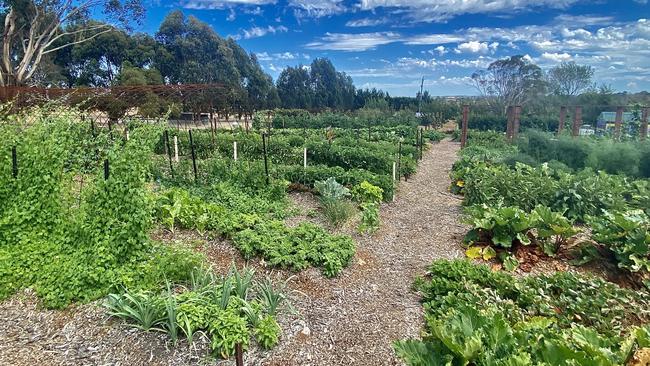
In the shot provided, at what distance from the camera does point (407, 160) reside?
10453 mm

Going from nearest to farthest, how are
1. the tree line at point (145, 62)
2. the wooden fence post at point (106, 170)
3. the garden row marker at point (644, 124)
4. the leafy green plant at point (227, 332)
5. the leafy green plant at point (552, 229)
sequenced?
the leafy green plant at point (227, 332)
the wooden fence post at point (106, 170)
the leafy green plant at point (552, 229)
the garden row marker at point (644, 124)
the tree line at point (145, 62)

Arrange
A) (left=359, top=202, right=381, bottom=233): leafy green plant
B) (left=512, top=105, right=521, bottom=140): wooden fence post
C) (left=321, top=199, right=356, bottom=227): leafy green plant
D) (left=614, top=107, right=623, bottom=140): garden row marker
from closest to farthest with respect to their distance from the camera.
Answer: (left=359, top=202, right=381, bottom=233): leafy green plant, (left=321, top=199, right=356, bottom=227): leafy green plant, (left=614, top=107, right=623, bottom=140): garden row marker, (left=512, top=105, right=521, bottom=140): wooden fence post

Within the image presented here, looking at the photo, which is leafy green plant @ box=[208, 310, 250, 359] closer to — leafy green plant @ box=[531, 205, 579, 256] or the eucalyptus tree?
leafy green plant @ box=[531, 205, 579, 256]

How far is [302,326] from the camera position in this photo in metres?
3.39

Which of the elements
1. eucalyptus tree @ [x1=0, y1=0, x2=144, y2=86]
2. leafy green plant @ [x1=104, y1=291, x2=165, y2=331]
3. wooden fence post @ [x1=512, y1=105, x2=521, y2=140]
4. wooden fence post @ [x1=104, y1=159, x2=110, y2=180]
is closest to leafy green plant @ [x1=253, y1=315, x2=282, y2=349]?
leafy green plant @ [x1=104, y1=291, x2=165, y2=331]

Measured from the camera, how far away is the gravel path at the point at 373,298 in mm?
3105

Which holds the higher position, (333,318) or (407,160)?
(407,160)

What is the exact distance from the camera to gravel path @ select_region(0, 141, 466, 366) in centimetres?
295

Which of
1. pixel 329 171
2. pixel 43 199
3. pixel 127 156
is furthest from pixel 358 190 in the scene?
pixel 43 199

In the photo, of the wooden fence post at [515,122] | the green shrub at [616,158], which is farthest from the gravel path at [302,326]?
the wooden fence post at [515,122]

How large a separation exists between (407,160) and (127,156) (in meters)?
7.90

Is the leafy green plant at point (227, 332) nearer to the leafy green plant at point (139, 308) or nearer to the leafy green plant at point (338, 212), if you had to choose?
the leafy green plant at point (139, 308)

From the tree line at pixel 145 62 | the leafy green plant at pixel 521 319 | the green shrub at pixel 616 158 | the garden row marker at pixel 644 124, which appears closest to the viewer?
the leafy green plant at pixel 521 319

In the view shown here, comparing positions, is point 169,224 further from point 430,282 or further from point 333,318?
point 430,282
